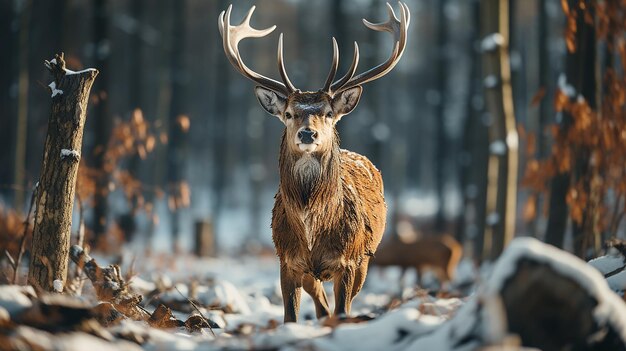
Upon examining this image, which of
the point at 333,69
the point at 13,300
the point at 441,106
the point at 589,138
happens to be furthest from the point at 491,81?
the point at 441,106

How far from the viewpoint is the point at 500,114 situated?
9742 mm

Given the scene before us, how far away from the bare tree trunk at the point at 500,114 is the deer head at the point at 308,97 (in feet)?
11.3

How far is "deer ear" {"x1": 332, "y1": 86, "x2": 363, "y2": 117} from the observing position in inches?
240

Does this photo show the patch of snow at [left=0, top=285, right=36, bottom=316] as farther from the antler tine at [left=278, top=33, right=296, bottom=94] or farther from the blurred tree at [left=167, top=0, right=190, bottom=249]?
the blurred tree at [left=167, top=0, right=190, bottom=249]

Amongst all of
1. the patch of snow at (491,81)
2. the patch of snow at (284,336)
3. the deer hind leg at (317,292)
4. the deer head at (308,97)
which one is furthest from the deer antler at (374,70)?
the patch of snow at (491,81)

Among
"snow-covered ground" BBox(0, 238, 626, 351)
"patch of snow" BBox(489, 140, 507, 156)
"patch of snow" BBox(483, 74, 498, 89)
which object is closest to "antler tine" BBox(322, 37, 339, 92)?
"snow-covered ground" BBox(0, 238, 626, 351)

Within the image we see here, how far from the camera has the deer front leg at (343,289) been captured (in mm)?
5531

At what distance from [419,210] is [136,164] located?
2139 cm

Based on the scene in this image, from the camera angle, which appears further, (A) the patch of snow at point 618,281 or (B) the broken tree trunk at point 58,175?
(B) the broken tree trunk at point 58,175

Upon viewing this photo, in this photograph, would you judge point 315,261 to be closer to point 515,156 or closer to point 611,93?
point 611,93

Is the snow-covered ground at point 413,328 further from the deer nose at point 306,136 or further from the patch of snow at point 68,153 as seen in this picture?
the deer nose at point 306,136

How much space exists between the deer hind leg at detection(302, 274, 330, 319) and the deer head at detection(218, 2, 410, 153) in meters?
1.15

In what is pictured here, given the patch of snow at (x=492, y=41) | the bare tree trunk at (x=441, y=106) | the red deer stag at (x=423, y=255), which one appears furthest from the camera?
the bare tree trunk at (x=441, y=106)

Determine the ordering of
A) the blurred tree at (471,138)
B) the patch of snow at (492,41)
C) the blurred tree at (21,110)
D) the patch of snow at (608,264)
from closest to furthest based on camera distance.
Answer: the patch of snow at (608,264)
the patch of snow at (492,41)
the blurred tree at (21,110)
the blurred tree at (471,138)
